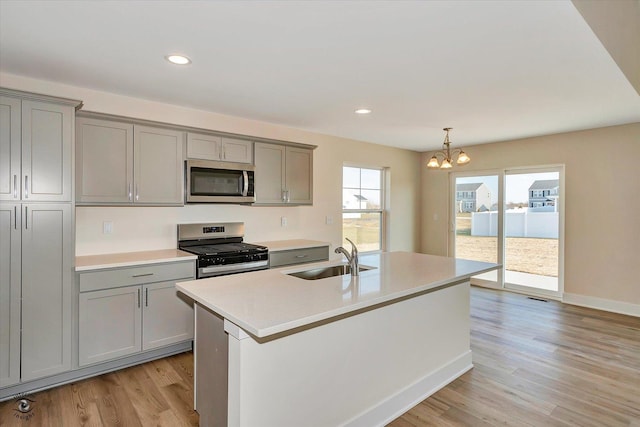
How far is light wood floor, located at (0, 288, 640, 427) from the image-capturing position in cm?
228

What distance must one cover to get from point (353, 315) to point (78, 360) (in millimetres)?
2204

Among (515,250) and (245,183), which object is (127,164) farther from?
(515,250)

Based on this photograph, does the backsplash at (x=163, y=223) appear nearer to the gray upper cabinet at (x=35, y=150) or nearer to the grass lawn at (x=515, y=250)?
the gray upper cabinet at (x=35, y=150)

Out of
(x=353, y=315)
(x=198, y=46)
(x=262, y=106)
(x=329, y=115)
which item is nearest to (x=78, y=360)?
(x=353, y=315)

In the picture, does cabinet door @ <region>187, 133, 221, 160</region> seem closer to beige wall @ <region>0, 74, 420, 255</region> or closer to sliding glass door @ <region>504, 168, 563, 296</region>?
beige wall @ <region>0, 74, 420, 255</region>

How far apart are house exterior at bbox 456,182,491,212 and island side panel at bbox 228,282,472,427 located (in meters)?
3.27

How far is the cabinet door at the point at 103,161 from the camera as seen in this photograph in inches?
112

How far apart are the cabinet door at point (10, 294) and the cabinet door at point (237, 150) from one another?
1.78 m

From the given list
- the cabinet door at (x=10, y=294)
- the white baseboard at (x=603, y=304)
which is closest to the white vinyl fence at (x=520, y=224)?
the white baseboard at (x=603, y=304)

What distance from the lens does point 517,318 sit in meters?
4.18

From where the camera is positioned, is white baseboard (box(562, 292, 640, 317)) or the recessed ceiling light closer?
the recessed ceiling light

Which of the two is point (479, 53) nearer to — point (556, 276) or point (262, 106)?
point (262, 106)

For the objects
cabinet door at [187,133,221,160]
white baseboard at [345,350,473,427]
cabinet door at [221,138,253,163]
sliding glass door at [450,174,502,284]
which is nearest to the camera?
white baseboard at [345,350,473,427]


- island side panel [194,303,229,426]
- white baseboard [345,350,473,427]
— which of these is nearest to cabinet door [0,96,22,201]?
island side panel [194,303,229,426]
